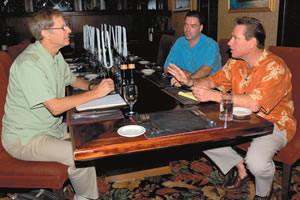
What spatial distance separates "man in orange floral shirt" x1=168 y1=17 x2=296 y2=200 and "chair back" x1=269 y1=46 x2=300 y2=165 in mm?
53

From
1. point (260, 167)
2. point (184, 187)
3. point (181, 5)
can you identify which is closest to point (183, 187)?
point (184, 187)

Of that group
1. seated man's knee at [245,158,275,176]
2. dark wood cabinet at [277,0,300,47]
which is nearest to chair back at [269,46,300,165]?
seated man's knee at [245,158,275,176]

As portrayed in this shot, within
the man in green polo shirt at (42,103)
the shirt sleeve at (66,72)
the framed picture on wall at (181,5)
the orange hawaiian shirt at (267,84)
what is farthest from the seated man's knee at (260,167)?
the framed picture on wall at (181,5)

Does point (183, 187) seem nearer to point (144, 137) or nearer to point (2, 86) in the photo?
point (144, 137)

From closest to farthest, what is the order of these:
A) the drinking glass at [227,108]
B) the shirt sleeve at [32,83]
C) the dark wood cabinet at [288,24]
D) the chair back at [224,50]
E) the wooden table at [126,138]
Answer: the wooden table at [126,138], the drinking glass at [227,108], the shirt sleeve at [32,83], the dark wood cabinet at [288,24], the chair back at [224,50]

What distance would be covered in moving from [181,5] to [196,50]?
2725 millimetres

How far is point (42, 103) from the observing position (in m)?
1.59

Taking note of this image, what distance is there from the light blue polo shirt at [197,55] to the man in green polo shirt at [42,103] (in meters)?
1.38

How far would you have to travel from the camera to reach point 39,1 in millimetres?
5246

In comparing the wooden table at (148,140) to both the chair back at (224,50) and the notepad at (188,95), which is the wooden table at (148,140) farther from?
the chair back at (224,50)

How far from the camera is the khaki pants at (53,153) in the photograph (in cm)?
157

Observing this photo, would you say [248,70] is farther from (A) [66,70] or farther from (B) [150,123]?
(A) [66,70]

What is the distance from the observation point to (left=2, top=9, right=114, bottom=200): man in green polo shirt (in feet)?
4.96

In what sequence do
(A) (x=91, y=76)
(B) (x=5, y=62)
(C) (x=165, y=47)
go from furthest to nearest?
(C) (x=165, y=47), (A) (x=91, y=76), (B) (x=5, y=62)
